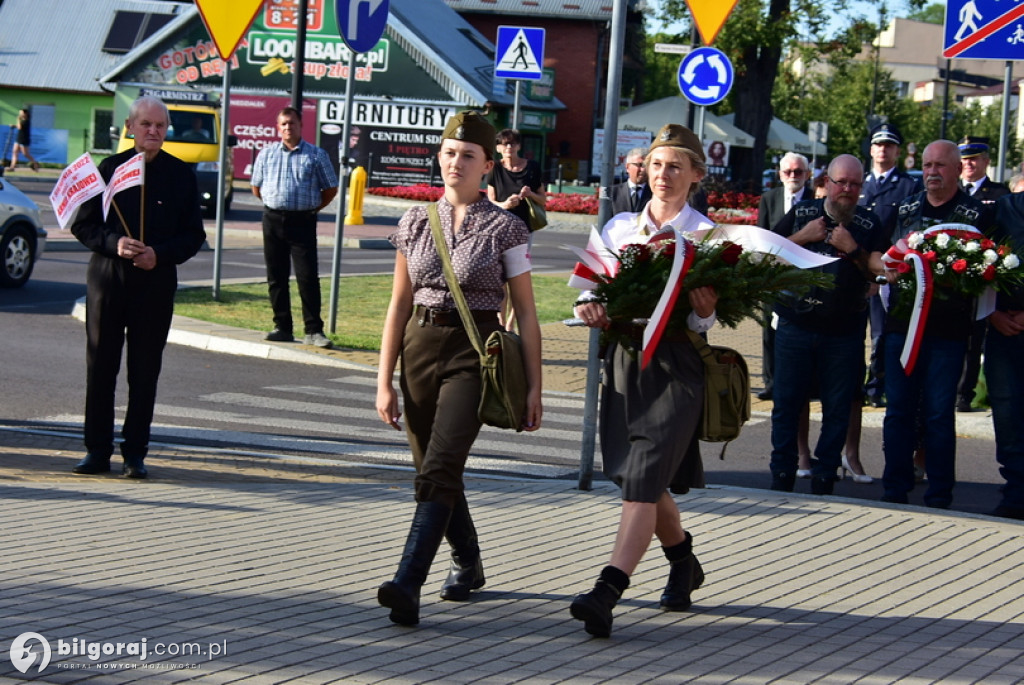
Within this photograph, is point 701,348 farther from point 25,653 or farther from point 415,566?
point 25,653

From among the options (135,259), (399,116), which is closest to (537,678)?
(135,259)

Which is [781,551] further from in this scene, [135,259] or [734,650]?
[135,259]

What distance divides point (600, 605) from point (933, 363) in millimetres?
3797

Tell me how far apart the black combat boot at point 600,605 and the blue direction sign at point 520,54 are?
427 inches

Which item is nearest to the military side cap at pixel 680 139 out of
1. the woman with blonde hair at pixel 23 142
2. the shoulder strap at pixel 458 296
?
the shoulder strap at pixel 458 296

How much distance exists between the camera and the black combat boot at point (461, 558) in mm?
5797

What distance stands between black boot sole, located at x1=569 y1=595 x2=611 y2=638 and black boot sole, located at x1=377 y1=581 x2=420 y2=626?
0.60 meters

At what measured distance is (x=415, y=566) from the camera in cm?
535

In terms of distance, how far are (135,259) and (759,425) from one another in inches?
222

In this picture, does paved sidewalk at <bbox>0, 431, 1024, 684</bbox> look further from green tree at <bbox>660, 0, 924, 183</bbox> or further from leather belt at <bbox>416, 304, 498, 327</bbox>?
green tree at <bbox>660, 0, 924, 183</bbox>

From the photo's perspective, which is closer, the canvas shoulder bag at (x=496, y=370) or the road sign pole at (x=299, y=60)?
the canvas shoulder bag at (x=496, y=370)

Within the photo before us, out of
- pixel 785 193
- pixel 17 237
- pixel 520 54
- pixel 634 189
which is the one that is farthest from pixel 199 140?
pixel 785 193

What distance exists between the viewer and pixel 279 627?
5227 millimetres

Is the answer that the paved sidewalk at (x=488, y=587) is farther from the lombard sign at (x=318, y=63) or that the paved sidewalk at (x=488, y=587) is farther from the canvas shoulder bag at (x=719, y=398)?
the lombard sign at (x=318, y=63)
